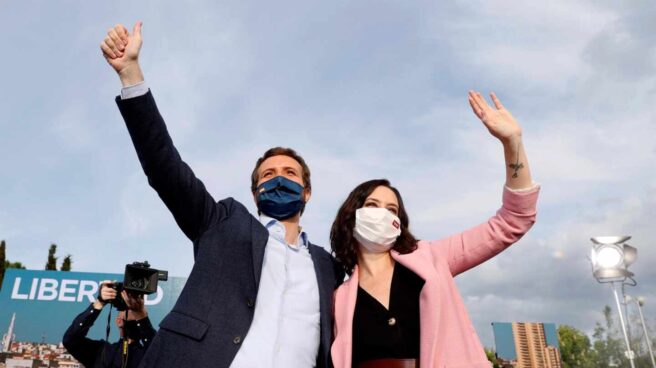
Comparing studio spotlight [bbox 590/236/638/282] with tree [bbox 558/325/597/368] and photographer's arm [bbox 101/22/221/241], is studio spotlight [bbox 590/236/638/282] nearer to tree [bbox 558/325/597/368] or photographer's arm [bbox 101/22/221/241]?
photographer's arm [bbox 101/22/221/241]

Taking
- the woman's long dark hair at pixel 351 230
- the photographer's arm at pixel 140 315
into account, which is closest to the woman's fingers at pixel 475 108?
the woman's long dark hair at pixel 351 230

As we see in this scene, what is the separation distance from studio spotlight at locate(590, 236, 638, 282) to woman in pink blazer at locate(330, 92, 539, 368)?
37.2 feet

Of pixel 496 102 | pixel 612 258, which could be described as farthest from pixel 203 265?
pixel 612 258

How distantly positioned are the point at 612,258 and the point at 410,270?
Answer: 11.8m

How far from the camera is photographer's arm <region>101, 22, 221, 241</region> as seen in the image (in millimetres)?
2406

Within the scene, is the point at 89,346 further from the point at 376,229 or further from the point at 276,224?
the point at 376,229

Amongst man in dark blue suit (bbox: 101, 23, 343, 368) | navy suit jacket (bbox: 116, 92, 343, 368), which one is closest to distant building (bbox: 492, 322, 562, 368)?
man in dark blue suit (bbox: 101, 23, 343, 368)

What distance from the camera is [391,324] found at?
2787 millimetres

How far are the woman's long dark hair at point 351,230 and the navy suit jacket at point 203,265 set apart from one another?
451 millimetres

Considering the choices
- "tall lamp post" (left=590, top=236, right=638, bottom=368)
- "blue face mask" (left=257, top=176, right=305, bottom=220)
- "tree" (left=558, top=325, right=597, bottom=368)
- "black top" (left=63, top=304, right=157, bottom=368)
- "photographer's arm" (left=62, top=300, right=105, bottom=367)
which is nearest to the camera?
"blue face mask" (left=257, top=176, right=305, bottom=220)

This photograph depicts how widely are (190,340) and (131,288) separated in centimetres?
154

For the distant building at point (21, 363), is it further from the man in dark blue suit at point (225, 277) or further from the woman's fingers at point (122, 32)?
the woman's fingers at point (122, 32)

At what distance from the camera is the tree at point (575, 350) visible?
40.9 metres

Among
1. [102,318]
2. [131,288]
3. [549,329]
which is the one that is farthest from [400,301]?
[549,329]
